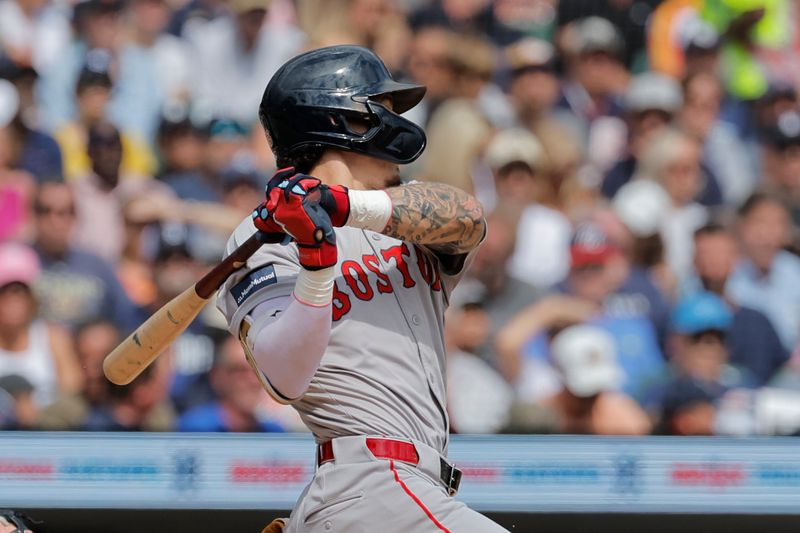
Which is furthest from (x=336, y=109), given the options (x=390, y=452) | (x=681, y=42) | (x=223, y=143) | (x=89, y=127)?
(x=681, y=42)

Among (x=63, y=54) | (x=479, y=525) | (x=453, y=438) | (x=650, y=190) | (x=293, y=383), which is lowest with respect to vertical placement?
(x=479, y=525)

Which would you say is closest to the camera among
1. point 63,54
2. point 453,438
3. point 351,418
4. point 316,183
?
point 316,183

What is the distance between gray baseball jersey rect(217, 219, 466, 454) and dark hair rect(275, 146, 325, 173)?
0.14 m

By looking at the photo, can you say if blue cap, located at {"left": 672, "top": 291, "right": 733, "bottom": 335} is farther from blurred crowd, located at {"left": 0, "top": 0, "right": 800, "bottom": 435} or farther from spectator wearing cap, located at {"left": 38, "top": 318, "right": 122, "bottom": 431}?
spectator wearing cap, located at {"left": 38, "top": 318, "right": 122, "bottom": 431}

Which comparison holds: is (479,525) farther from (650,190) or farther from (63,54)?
(63,54)

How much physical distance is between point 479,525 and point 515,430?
8.43 feet

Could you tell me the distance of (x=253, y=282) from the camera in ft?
7.60

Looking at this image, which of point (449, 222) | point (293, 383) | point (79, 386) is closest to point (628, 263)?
point (79, 386)

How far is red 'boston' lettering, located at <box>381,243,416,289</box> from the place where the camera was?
8.18ft

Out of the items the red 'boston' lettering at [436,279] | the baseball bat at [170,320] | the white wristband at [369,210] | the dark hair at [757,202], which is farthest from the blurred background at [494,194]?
the white wristband at [369,210]

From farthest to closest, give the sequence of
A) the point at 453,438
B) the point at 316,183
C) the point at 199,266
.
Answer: the point at 199,266 < the point at 453,438 < the point at 316,183

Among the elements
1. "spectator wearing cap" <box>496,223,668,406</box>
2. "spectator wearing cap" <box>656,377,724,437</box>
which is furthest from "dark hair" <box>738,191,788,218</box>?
"spectator wearing cap" <box>656,377,724,437</box>

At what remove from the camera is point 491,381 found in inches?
192

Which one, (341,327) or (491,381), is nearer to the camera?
(341,327)
